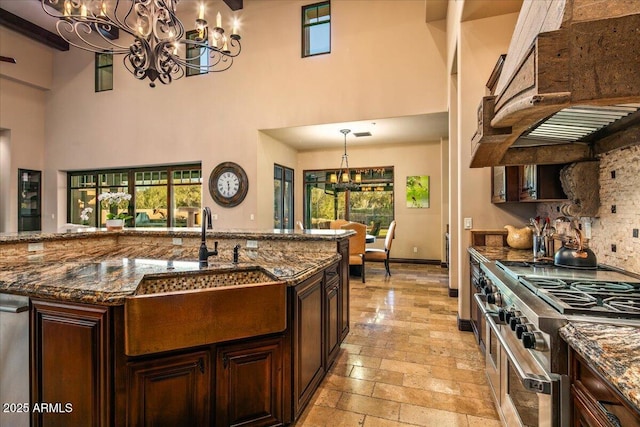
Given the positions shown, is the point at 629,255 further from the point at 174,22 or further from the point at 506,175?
the point at 174,22

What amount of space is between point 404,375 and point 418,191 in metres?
5.57

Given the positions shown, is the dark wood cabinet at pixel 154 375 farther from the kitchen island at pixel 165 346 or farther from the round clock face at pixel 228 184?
the round clock face at pixel 228 184

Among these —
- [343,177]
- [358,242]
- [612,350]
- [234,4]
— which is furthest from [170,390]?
[234,4]

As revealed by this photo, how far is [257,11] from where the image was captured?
633 centimetres

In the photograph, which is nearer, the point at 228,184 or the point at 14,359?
the point at 14,359

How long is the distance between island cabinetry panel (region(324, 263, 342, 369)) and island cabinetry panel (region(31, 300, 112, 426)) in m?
1.36

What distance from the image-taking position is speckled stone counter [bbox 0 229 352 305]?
1524 mm

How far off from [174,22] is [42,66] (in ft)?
24.0

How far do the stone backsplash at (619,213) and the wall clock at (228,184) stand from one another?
18.0 ft

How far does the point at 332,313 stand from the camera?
96.7 inches

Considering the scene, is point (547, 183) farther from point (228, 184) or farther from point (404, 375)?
point (228, 184)

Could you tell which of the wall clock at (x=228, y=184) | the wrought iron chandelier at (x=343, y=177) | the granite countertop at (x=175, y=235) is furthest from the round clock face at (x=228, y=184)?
the granite countertop at (x=175, y=235)

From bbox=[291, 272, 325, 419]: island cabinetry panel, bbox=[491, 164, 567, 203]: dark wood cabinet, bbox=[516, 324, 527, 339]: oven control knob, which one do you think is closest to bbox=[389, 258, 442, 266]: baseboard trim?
bbox=[491, 164, 567, 203]: dark wood cabinet

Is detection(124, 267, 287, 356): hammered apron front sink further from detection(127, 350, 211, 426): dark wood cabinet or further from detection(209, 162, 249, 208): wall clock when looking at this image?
detection(209, 162, 249, 208): wall clock
